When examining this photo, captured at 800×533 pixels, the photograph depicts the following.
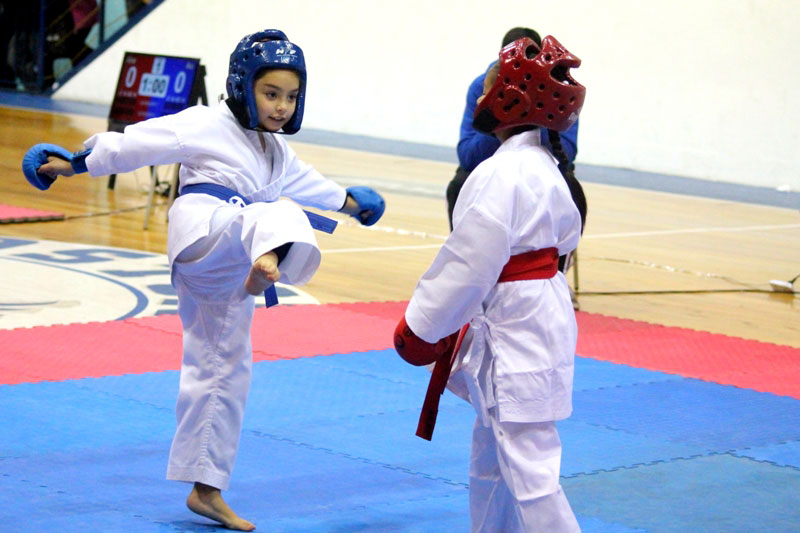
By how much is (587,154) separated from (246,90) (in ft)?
43.1

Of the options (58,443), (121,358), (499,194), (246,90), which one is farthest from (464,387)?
(121,358)

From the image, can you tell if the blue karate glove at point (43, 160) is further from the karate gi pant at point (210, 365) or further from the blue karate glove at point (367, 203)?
the blue karate glove at point (367, 203)

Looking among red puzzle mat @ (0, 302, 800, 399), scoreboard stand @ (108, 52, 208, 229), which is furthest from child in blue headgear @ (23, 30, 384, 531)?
scoreboard stand @ (108, 52, 208, 229)

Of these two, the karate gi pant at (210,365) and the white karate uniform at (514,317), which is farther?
the karate gi pant at (210,365)

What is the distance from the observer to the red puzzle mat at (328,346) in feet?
15.8

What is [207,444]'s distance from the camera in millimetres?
3102

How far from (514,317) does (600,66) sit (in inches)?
527

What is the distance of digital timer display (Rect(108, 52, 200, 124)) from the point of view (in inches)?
377

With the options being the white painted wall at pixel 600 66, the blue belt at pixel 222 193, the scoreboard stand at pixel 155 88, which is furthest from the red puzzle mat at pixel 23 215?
the white painted wall at pixel 600 66

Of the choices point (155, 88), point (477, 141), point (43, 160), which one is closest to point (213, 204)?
point (43, 160)

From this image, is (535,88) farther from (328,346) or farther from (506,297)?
(328,346)

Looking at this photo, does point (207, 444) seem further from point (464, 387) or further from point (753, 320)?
point (753, 320)

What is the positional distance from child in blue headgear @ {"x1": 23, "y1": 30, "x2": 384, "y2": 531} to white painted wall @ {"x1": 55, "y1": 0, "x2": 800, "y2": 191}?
12184 mm

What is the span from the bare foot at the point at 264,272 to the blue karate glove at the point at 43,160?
74cm
